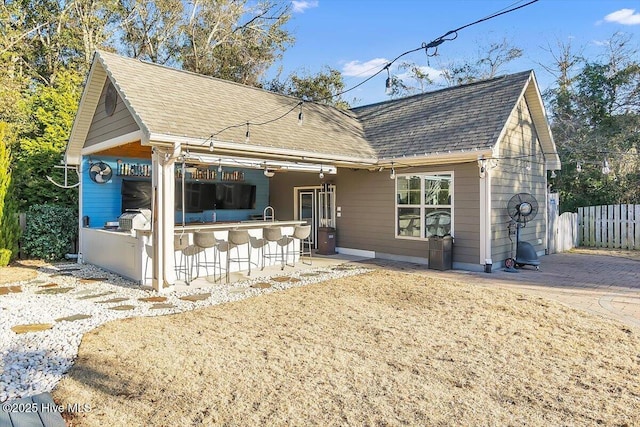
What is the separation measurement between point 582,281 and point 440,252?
2.88m

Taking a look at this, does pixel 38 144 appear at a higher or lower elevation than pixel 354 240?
higher

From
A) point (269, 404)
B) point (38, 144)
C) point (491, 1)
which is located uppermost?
point (491, 1)

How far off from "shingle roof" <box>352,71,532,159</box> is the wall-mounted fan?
1710mm

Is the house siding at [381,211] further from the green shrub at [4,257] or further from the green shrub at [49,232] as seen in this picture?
the green shrub at [4,257]

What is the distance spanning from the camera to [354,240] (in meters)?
11.8

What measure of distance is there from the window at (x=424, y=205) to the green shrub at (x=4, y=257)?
Result: 31.5 ft

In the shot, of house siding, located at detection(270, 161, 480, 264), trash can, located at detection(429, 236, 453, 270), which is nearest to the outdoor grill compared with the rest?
house siding, located at detection(270, 161, 480, 264)

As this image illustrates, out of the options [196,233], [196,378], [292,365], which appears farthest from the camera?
[196,233]

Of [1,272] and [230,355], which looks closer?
[230,355]

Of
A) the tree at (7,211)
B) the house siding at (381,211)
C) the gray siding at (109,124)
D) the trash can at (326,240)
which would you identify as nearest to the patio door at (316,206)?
the house siding at (381,211)

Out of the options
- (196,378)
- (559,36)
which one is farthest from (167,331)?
(559,36)

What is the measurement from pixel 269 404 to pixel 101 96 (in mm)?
8959

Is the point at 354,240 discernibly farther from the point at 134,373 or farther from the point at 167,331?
the point at 134,373

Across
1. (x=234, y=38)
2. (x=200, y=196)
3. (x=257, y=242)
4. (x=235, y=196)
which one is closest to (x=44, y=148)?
(x=200, y=196)
